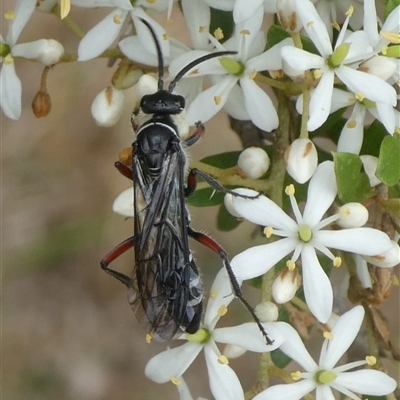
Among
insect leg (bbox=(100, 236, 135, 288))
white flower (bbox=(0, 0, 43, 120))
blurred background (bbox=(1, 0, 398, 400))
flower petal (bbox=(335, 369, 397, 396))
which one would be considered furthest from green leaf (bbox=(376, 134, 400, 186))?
blurred background (bbox=(1, 0, 398, 400))

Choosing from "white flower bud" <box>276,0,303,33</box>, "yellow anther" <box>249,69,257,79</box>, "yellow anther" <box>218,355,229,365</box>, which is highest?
"white flower bud" <box>276,0,303,33</box>

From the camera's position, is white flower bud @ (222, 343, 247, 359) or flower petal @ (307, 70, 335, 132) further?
white flower bud @ (222, 343, 247, 359)

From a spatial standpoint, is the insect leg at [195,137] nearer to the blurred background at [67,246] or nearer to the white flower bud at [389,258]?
the white flower bud at [389,258]

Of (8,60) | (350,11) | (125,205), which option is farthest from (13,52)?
(350,11)

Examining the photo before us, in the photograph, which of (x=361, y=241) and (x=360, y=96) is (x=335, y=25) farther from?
(x=361, y=241)

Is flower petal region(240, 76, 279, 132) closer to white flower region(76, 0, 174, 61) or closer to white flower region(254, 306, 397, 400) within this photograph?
white flower region(76, 0, 174, 61)

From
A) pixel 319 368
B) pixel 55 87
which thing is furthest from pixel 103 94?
pixel 55 87
